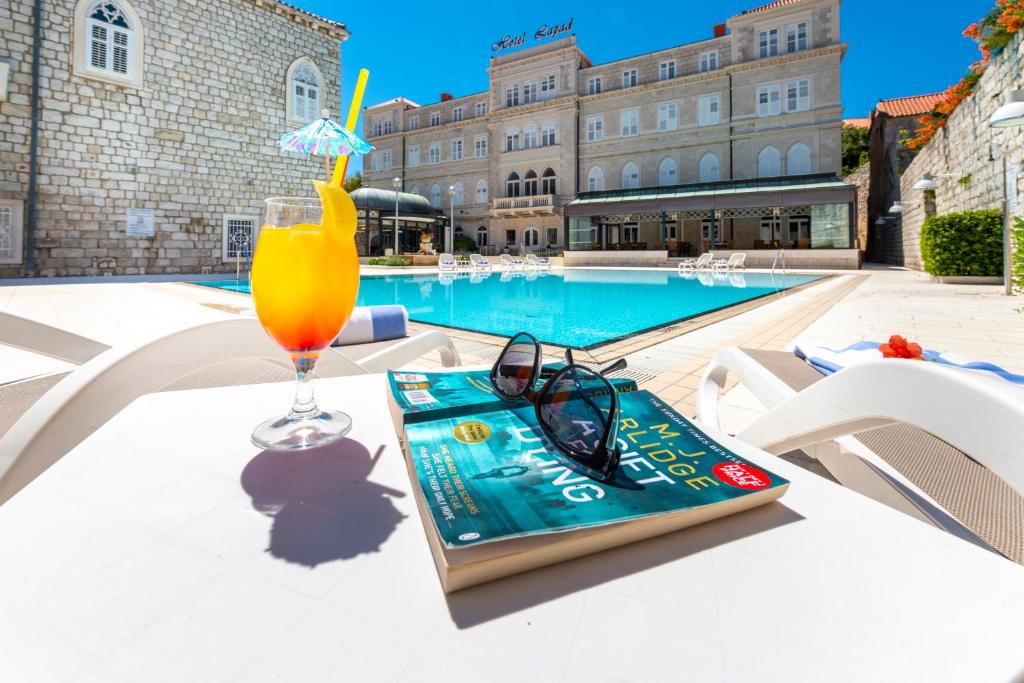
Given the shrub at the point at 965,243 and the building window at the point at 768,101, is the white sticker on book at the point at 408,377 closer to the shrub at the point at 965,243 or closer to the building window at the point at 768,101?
the shrub at the point at 965,243

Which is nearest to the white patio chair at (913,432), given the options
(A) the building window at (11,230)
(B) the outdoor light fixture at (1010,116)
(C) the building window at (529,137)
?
(B) the outdoor light fixture at (1010,116)

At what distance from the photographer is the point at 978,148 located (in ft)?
30.2

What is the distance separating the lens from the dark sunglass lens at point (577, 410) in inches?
25.5

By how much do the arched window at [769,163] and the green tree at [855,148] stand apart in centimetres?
1127

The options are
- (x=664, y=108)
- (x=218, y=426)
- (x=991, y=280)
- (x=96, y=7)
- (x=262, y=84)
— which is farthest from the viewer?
(x=664, y=108)

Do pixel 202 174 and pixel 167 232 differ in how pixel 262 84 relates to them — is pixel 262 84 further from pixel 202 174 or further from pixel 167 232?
pixel 167 232

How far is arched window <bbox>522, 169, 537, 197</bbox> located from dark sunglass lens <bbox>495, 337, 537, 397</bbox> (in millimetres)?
28981

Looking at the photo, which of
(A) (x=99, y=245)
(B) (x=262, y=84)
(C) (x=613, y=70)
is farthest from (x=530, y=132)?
(A) (x=99, y=245)

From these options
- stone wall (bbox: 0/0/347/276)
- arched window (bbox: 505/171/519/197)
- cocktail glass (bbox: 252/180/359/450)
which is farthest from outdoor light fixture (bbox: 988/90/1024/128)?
arched window (bbox: 505/171/519/197)

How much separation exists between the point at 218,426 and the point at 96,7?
630 inches

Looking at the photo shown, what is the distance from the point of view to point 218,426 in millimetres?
814

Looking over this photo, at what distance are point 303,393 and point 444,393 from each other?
0.24m

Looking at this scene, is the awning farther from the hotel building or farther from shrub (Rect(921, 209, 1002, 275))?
shrub (Rect(921, 209, 1002, 275))

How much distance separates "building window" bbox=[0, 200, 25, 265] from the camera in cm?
1073
